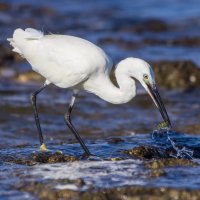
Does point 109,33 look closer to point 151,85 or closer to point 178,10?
point 178,10

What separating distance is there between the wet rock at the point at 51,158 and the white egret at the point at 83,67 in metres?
0.38

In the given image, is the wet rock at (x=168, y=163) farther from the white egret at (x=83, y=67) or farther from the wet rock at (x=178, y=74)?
the wet rock at (x=178, y=74)

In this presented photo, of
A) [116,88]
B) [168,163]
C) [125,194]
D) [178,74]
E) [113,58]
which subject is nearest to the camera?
[125,194]

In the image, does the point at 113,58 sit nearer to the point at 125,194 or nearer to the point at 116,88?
the point at 116,88

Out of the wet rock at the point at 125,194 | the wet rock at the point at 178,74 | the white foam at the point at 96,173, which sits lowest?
the wet rock at the point at 125,194

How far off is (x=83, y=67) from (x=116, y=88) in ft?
1.45

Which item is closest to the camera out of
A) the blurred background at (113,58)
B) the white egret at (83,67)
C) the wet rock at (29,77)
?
the white egret at (83,67)

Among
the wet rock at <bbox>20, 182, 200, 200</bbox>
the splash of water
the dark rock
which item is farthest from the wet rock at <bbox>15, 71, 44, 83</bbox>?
the wet rock at <bbox>20, 182, 200, 200</bbox>

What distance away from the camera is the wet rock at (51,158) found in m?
6.82

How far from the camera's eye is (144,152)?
7.19 metres

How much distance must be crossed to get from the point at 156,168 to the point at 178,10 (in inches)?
643

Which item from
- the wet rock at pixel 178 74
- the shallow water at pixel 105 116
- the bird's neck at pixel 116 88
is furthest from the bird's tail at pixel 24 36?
the wet rock at pixel 178 74

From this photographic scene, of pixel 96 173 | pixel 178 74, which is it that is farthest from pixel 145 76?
pixel 178 74

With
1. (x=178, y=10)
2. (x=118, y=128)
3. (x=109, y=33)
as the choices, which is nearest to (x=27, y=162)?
(x=118, y=128)
